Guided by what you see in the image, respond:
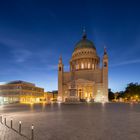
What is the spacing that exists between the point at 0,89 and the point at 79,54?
5863 centimetres

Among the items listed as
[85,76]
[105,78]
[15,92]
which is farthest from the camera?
[85,76]

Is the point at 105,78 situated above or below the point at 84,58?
below

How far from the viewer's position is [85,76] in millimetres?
107438

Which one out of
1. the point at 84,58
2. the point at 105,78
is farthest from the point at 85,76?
the point at 84,58

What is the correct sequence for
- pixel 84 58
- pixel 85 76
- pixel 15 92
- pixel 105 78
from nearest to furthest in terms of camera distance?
pixel 15 92
pixel 105 78
pixel 85 76
pixel 84 58

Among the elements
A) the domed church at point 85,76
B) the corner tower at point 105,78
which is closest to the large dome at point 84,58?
the domed church at point 85,76

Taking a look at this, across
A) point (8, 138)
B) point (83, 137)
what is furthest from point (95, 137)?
point (8, 138)

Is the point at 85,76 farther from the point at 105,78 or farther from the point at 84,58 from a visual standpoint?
the point at 84,58

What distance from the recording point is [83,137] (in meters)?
9.52

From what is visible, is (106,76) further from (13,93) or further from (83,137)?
(83,137)

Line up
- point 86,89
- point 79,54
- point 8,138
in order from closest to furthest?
point 8,138
point 86,89
point 79,54

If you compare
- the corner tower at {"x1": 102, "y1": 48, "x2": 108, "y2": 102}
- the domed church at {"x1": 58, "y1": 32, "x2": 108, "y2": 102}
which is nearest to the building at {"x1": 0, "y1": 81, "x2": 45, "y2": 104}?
the domed church at {"x1": 58, "y1": 32, "x2": 108, "y2": 102}

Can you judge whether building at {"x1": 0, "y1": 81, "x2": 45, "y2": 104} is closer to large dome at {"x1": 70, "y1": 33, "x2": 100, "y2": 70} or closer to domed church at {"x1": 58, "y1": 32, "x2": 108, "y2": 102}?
domed church at {"x1": 58, "y1": 32, "x2": 108, "y2": 102}

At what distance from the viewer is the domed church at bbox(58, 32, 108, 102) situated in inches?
3898
